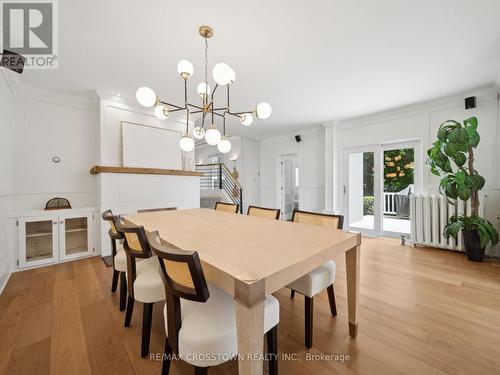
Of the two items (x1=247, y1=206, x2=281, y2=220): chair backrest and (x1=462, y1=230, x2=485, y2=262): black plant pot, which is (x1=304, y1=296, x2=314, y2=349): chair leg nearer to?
(x1=247, y1=206, x2=281, y2=220): chair backrest

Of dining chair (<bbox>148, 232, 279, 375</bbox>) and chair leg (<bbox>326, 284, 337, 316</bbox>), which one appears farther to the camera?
chair leg (<bbox>326, 284, 337, 316</bbox>)

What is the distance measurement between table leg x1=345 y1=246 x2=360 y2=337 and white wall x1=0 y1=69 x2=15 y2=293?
11.5 feet

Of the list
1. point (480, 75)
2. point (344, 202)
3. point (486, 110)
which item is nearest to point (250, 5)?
point (480, 75)

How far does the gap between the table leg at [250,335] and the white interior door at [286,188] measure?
5.70 meters

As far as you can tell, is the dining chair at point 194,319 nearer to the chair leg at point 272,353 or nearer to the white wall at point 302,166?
the chair leg at point 272,353

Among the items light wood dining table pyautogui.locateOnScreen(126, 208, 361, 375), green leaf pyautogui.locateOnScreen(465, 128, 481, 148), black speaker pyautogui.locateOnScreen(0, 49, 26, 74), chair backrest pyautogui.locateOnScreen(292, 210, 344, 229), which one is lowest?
light wood dining table pyautogui.locateOnScreen(126, 208, 361, 375)

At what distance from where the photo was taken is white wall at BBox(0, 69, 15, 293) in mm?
2377

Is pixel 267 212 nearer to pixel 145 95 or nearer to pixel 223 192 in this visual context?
pixel 145 95

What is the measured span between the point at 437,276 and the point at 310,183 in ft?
11.2

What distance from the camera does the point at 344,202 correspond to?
4.88 meters

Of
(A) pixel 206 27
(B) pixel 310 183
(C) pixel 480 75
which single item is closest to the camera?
(A) pixel 206 27

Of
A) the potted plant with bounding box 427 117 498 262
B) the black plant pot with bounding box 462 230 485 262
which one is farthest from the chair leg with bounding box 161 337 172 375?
the black plant pot with bounding box 462 230 485 262

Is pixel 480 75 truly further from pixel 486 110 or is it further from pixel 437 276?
pixel 437 276

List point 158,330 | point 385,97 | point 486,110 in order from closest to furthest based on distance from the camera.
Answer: point 158,330 < point 486,110 < point 385,97
